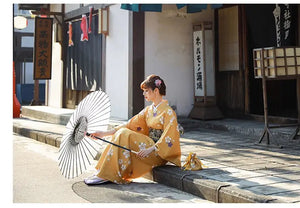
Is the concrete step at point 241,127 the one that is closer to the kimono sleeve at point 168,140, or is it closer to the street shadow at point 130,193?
the kimono sleeve at point 168,140

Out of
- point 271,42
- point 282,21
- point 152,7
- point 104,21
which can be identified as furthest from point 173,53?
point 282,21

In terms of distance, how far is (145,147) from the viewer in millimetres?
5148

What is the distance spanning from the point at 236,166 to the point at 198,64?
496cm

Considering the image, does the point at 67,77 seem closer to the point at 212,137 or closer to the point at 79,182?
the point at 212,137

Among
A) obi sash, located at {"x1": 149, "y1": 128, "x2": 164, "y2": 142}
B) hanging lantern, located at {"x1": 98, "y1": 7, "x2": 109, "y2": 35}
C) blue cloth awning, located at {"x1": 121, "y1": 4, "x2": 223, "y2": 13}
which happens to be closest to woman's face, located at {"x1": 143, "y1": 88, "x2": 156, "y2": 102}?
obi sash, located at {"x1": 149, "y1": 128, "x2": 164, "y2": 142}

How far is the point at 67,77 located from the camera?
14.4 metres

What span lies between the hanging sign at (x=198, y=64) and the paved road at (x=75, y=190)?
4.80m

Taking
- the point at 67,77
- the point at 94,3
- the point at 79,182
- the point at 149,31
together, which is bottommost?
the point at 79,182

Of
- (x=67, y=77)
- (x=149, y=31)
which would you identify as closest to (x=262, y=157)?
(x=149, y=31)

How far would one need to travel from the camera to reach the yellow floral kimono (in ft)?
16.6

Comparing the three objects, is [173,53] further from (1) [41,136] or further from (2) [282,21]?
(1) [41,136]

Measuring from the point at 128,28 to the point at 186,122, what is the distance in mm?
2782

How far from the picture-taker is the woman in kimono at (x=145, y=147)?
507 centimetres

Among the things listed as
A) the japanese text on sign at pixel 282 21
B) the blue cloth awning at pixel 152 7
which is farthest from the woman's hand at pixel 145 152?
the japanese text on sign at pixel 282 21
